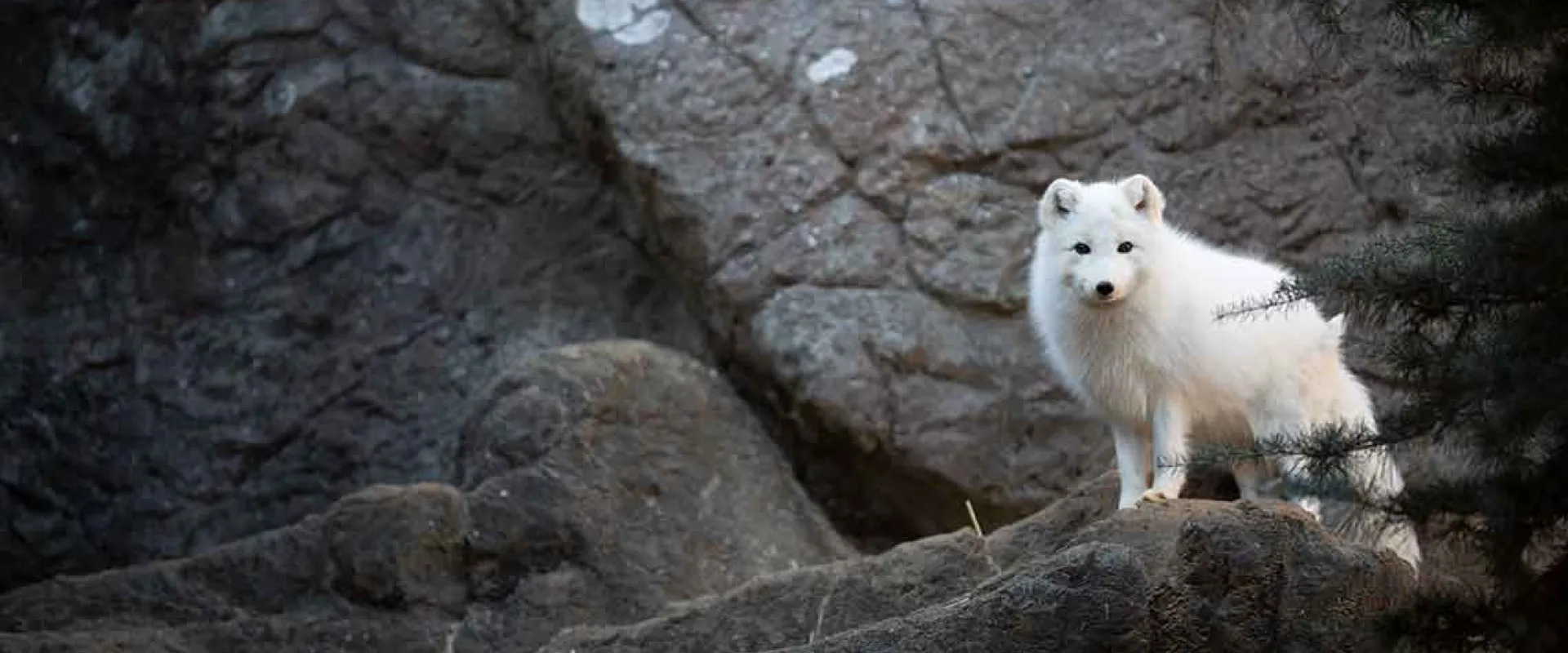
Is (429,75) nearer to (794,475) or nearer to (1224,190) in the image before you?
(794,475)

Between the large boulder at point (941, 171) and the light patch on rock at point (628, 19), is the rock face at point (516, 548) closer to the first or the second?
the large boulder at point (941, 171)

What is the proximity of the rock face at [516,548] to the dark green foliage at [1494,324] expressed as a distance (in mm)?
3290

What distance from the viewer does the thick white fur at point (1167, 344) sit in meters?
7.04

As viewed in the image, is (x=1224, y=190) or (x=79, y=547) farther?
(x=79, y=547)

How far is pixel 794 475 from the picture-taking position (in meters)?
8.91

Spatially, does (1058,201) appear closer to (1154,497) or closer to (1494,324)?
(1154,497)

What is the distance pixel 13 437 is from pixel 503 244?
1984 mm

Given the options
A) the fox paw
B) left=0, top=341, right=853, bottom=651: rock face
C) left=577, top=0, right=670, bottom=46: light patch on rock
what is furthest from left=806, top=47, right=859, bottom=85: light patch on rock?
the fox paw

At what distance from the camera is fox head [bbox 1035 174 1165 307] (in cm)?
694

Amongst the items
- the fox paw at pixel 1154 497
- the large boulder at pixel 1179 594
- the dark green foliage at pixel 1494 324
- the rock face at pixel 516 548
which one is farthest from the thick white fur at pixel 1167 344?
the dark green foliage at pixel 1494 324

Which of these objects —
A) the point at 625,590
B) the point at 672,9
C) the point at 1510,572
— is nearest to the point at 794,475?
the point at 625,590

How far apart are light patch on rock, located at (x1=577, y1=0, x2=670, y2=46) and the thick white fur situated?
8.12 feet

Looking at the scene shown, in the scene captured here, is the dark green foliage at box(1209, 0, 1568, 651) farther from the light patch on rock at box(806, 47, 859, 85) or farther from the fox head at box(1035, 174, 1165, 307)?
the light patch on rock at box(806, 47, 859, 85)

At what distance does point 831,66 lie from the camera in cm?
909
